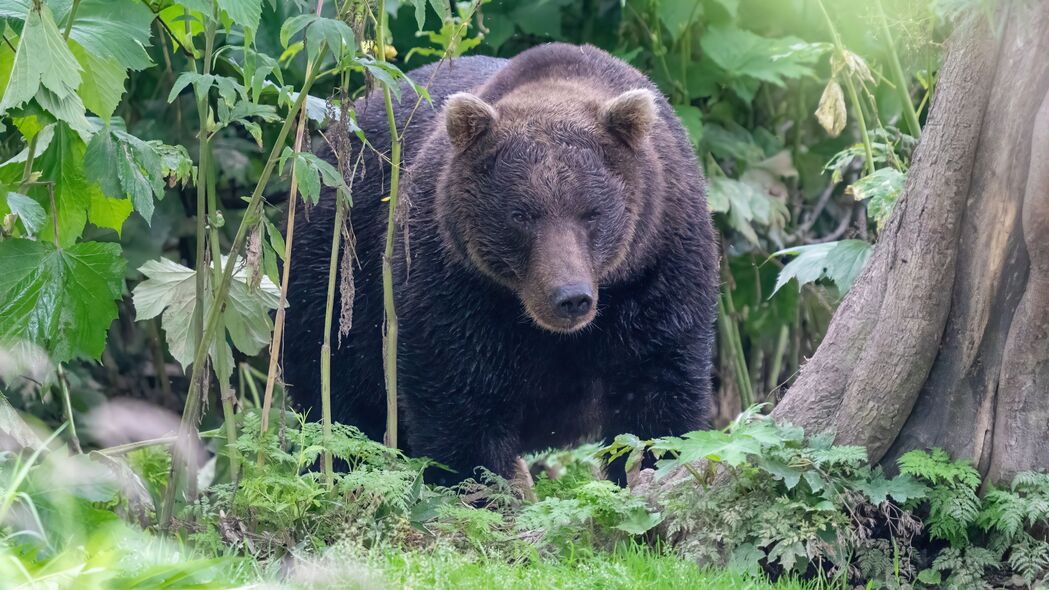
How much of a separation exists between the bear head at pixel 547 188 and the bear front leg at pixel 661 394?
1.42 ft

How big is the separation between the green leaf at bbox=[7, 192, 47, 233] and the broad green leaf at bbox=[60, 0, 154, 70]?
21.0 inches

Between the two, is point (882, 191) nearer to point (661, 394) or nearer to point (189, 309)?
point (661, 394)

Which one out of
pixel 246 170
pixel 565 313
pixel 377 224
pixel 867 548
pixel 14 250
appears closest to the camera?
pixel 867 548

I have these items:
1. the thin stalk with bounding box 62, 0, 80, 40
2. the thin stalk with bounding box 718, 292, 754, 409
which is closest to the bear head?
the thin stalk with bounding box 62, 0, 80, 40

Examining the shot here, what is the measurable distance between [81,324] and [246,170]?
12.4ft

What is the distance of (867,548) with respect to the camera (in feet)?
12.6

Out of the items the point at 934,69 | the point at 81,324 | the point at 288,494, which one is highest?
the point at 934,69

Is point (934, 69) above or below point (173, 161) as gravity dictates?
above

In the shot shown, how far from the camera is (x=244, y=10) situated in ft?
12.5

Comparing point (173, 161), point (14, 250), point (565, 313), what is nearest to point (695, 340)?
point (565, 313)

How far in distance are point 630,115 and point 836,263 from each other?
104 cm

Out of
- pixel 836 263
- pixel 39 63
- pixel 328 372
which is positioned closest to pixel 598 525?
pixel 328 372

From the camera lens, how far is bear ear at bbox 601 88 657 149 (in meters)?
5.18

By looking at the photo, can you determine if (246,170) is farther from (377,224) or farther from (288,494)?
(288,494)
